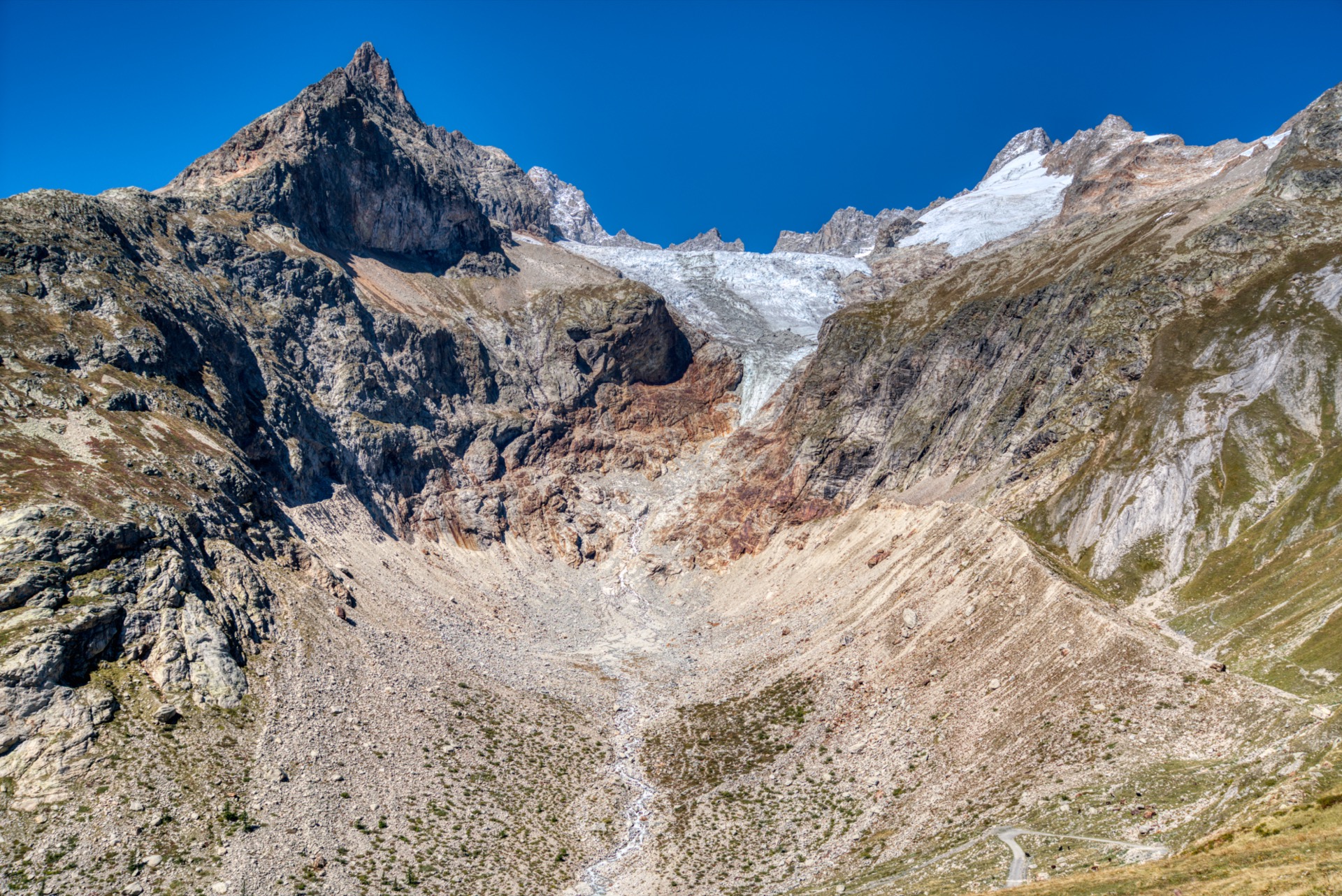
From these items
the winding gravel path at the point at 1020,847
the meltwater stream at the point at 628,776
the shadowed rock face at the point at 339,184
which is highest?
the shadowed rock face at the point at 339,184

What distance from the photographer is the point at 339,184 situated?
5792 inches

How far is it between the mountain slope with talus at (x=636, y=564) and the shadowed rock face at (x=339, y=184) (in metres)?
1.26

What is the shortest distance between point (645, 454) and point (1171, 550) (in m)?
87.0

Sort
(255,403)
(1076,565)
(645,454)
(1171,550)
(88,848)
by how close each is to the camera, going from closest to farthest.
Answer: (88,848) → (1171,550) → (1076,565) → (255,403) → (645,454)

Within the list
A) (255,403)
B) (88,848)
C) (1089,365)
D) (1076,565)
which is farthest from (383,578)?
(1089,365)

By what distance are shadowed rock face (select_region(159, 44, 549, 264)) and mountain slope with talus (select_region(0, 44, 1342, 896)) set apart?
126 cm

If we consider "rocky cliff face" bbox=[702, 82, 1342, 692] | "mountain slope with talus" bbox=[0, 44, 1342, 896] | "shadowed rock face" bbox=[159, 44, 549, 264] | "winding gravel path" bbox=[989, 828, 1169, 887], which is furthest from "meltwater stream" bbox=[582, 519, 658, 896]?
"shadowed rock face" bbox=[159, 44, 549, 264]

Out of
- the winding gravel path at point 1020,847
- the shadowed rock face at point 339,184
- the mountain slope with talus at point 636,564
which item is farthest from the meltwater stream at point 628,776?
the shadowed rock face at point 339,184

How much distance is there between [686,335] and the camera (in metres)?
165

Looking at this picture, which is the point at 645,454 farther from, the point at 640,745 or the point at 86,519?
the point at 86,519

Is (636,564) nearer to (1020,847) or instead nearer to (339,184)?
(1020,847)

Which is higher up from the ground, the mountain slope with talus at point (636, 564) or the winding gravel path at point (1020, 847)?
the mountain slope with talus at point (636, 564)

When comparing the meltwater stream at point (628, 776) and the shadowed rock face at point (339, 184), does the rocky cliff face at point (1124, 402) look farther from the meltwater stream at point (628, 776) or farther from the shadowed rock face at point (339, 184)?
the shadowed rock face at point (339, 184)

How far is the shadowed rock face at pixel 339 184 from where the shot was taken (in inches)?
5192
